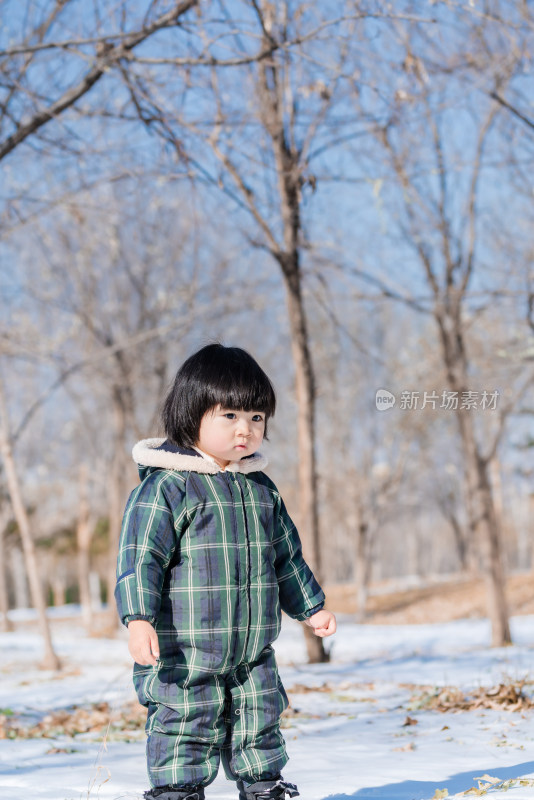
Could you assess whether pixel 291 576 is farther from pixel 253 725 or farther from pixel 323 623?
pixel 253 725

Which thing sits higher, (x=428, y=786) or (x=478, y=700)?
(x=428, y=786)

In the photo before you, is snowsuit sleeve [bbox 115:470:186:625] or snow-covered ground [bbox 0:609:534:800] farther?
snow-covered ground [bbox 0:609:534:800]

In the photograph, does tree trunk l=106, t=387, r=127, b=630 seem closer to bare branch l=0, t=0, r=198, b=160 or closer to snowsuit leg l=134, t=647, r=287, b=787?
bare branch l=0, t=0, r=198, b=160

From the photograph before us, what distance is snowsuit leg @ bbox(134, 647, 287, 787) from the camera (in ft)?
7.17

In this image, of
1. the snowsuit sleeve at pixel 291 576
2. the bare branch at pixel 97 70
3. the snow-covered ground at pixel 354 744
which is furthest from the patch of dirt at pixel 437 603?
the snowsuit sleeve at pixel 291 576

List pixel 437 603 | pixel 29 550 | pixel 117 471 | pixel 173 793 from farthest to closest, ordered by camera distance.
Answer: pixel 437 603 < pixel 117 471 < pixel 29 550 < pixel 173 793

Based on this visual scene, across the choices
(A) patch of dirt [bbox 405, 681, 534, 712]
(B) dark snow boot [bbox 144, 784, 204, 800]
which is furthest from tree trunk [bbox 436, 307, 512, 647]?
(B) dark snow boot [bbox 144, 784, 204, 800]

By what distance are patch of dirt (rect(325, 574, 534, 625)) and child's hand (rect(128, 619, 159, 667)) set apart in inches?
549

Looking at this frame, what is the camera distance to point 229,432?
233 cm

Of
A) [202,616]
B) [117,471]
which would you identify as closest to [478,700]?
[202,616]

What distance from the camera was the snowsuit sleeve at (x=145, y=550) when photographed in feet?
7.00

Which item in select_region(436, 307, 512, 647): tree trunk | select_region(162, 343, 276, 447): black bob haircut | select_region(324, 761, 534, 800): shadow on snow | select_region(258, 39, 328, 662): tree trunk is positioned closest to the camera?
select_region(162, 343, 276, 447): black bob haircut

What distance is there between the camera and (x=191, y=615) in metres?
2.22

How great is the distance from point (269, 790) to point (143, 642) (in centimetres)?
59
